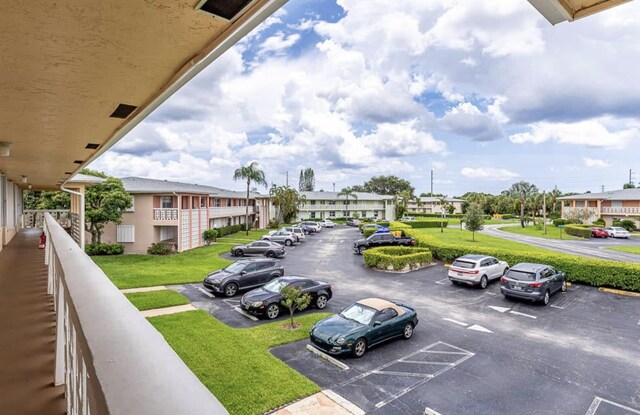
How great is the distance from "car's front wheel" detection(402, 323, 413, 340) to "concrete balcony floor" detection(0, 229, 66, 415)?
9.49 metres

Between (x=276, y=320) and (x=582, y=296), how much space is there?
46.5 ft

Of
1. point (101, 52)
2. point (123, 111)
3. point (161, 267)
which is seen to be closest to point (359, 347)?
point (123, 111)

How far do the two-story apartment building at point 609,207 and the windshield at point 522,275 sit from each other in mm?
45237

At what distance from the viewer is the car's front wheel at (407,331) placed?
460 inches

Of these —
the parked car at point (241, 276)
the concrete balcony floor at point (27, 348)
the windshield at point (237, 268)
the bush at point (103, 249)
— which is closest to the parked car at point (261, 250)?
the bush at point (103, 249)

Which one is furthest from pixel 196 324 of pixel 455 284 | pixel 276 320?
pixel 455 284

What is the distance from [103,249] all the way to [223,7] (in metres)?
30.5

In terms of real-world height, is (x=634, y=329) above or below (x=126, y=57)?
below

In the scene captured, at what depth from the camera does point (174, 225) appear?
30000mm

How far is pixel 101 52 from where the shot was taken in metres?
2.95

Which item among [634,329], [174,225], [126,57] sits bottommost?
[634,329]

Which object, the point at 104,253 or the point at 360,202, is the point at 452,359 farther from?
the point at 360,202

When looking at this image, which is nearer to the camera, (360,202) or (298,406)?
(298,406)

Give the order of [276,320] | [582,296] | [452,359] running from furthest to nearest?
[582,296] < [276,320] < [452,359]
